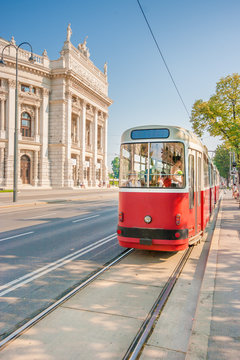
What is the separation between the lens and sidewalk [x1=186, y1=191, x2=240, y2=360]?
3323mm

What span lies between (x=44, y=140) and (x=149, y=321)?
45.4m

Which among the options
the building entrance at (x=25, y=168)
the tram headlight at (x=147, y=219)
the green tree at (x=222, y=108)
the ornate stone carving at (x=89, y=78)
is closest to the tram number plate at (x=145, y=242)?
the tram headlight at (x=147, y=219)

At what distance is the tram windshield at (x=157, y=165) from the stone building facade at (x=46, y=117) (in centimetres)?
3752

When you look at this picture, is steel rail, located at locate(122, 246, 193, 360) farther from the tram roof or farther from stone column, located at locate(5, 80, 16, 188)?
stone column, located at locate(5, 80, 16, 188)

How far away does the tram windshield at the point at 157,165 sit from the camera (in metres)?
6.84

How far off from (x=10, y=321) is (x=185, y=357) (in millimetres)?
2354

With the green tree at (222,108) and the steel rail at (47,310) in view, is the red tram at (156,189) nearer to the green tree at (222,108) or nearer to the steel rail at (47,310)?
the steel rail at (47,310)

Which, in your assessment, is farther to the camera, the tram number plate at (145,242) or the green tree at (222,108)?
the green tree at (222,108)

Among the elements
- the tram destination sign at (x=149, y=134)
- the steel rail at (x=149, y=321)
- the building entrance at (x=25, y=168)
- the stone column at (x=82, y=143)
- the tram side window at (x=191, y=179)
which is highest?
the stone column at (x=82, y=143)

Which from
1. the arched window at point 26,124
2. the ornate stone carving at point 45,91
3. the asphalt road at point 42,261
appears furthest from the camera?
the ornate stone carving at point 45,91

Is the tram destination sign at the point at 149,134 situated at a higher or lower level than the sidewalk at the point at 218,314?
higher

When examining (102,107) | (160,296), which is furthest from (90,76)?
(160,296)

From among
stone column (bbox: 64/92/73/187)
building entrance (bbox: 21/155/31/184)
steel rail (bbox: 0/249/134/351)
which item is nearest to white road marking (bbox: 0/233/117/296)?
steel rail (bbox: 0/249/134/351)

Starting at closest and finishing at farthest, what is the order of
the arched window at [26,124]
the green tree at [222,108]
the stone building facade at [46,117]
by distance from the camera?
the green tree at [222,108] < the stone building facade at [46,117] < the arched window at [26,124]
